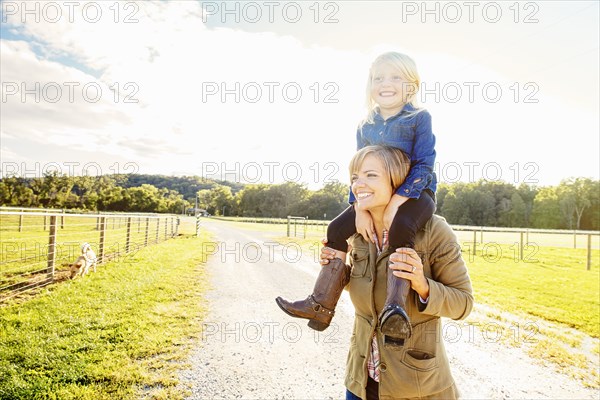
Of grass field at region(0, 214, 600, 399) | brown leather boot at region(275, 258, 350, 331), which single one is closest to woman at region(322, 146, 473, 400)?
brown leather boot at region(275, 258, 350, 331)

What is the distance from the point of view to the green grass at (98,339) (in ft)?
10.9

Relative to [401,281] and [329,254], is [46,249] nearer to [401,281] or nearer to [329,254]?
[329,254]

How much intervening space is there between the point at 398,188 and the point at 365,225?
222 millimetres

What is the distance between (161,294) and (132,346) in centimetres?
285

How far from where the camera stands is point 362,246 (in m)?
1.53

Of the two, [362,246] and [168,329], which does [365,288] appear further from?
[168,329]

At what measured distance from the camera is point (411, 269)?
1206 mm

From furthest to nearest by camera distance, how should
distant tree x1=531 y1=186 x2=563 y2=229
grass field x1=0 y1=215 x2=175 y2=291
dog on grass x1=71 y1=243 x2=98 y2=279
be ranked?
distant tree x1=531 y1=186 x2=563 y2=229 → dog on grass x1=71 y1=243 x2=98 y2=279 → grass field x1=0 y1=215 x2=175 y2=291

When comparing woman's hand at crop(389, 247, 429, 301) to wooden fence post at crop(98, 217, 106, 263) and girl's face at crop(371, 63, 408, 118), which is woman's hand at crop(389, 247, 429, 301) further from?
wooden fence post at crop(98, 217, 106, 263)

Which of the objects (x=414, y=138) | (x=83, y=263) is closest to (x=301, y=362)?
(x=414, y=138)

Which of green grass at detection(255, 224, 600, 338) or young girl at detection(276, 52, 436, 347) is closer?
young girl at detection(276, 52, 436, 347)

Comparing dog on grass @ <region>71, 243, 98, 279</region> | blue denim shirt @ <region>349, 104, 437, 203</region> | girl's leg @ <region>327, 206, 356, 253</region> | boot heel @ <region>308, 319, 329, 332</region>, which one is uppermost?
blue denim shirt @ <region>349, 104, 437, 203</region>

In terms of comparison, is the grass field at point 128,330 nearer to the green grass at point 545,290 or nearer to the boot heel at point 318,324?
the green grass at point 545,290

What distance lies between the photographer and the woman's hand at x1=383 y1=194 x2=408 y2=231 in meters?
1.49
